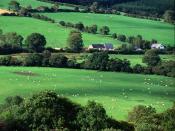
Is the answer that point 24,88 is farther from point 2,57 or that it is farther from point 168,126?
point 168,126

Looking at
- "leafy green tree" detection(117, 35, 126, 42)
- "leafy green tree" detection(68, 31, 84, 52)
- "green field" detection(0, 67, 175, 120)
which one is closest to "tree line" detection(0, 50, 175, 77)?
"green field" detection(0, 67, 175, 120)

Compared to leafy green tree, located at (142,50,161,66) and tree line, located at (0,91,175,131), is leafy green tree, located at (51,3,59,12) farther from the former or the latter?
tree line, located at (0,91,175,131)

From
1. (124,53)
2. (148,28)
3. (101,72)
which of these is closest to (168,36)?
(148,28)

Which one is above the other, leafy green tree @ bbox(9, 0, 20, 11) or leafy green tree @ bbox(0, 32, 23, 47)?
leafy green tree @ bbox(9, 0, 20, 11)

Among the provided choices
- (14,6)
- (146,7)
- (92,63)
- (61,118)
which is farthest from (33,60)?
(146,7)

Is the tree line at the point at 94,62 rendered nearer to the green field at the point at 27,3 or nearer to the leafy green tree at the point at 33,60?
the leafy green tree at the point at 33,60

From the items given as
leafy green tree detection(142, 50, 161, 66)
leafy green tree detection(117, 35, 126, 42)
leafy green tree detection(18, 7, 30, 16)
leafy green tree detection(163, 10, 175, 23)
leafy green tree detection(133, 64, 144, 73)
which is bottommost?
leafy green tree detection(133, 64, 144, 73)

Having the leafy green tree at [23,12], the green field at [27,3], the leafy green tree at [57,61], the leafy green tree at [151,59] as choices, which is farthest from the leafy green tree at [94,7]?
the leafy green tree at [57,61]
